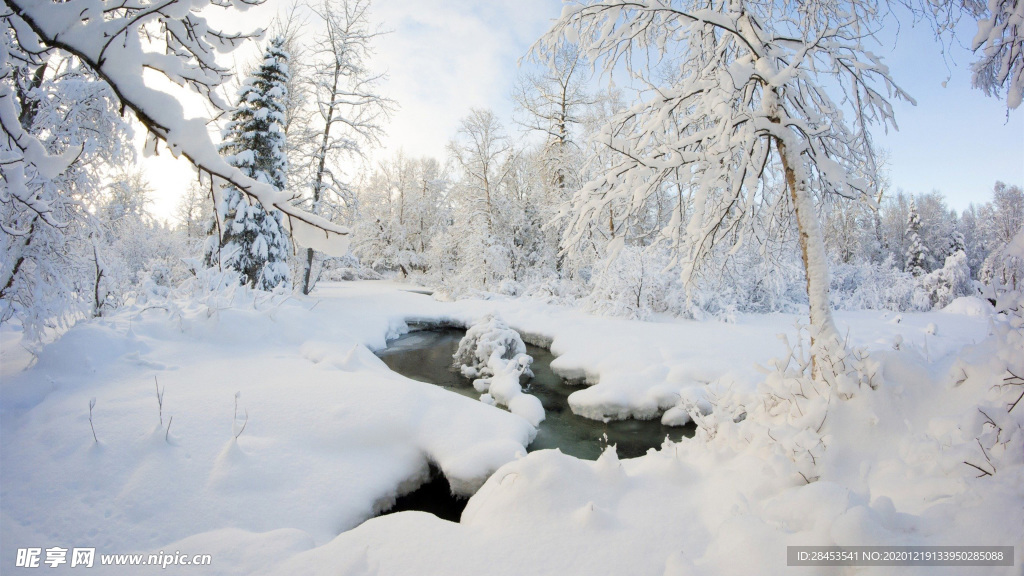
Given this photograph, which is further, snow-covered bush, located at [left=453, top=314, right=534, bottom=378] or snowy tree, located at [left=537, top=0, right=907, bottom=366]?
snow-covered bush, located at [left=453, top=314, right=534, bottom=378]

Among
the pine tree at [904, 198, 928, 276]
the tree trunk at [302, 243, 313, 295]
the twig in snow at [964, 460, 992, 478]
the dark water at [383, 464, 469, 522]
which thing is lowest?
the dark water at [383, 464, 469, 522]

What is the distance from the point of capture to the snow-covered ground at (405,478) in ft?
6.95

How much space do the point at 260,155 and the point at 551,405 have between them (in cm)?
1224

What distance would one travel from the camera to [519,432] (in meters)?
4.87

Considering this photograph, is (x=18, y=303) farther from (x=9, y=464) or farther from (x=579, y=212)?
(x=579, y=212)

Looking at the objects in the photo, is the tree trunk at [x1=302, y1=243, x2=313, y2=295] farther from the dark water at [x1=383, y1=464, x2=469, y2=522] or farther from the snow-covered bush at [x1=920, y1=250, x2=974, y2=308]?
the snow-covered bush at [x1=920, y1=250, x2=974, y2=308]

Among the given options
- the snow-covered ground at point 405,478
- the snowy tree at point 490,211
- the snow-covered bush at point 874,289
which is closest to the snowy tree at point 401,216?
the snowy tree at point 490,211

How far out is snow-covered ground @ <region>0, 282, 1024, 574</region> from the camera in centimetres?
212

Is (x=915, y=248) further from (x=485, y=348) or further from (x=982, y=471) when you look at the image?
(x=982, y=471)

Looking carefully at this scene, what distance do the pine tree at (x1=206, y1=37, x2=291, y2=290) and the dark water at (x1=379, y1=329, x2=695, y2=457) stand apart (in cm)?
522

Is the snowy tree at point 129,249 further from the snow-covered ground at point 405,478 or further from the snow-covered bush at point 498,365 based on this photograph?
the snow-covered bush at point 498,365

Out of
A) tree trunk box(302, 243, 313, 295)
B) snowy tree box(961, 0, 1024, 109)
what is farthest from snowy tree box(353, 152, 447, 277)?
snowy tree box(961, 0, 1024, 109)

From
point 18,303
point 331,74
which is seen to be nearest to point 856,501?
point 18,303

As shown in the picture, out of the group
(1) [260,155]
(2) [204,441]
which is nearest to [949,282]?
(2) [204,441]
